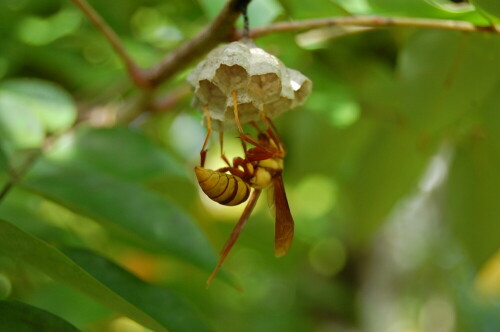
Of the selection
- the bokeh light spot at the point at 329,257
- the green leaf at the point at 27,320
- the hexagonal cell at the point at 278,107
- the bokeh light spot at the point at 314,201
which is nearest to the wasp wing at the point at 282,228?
the hexagonal cell at the point at 278,107

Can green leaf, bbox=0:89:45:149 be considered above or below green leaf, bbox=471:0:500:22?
below

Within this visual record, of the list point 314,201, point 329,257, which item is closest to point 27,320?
point 314,201

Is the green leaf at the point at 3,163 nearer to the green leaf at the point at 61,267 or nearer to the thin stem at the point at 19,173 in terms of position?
the thin stem at the point at 19,173

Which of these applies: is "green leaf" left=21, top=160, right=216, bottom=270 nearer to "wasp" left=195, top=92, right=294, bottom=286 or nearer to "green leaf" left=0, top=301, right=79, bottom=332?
"wasp" left=195, top=92, right=294, bottom=286

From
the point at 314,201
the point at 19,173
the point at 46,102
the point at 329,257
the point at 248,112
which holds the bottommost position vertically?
the point at 329,257

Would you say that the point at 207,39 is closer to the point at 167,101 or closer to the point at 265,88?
the point at 265,88

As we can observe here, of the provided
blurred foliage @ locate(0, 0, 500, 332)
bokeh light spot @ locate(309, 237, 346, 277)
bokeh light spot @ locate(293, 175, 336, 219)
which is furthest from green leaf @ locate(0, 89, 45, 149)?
bokeh light spot @ locate(309, 237, 346, 277)
